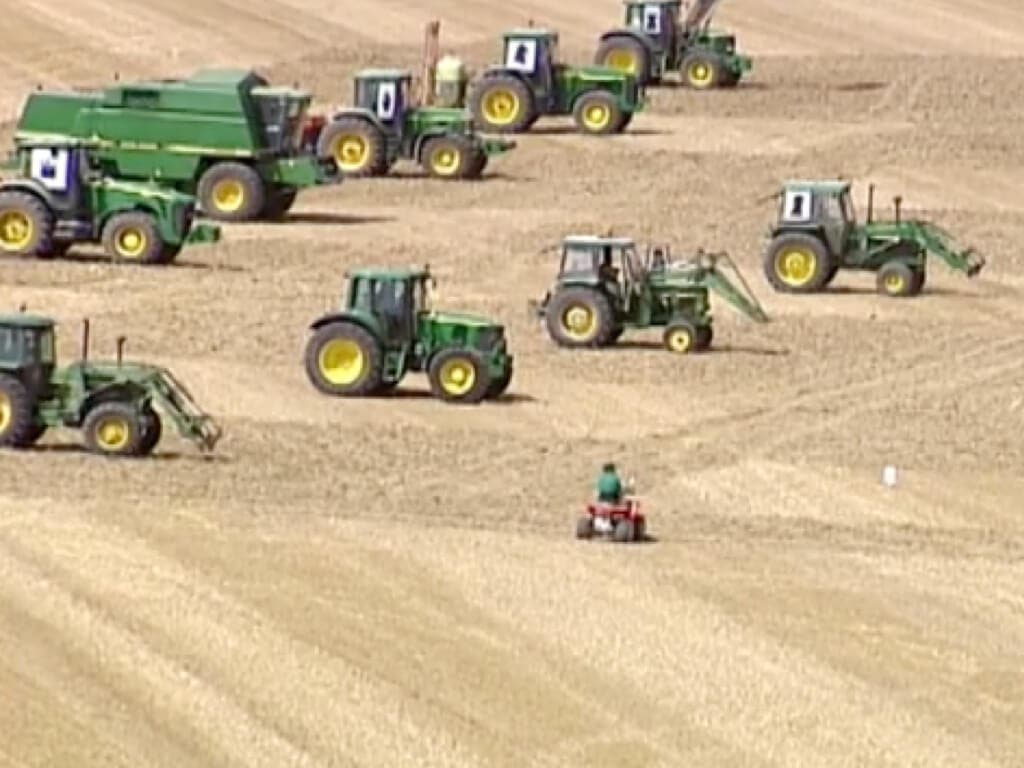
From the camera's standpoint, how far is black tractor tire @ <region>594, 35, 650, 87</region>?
2240 inches

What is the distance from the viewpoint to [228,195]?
4484 cm

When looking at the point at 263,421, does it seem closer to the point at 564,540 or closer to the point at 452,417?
the point at 452,417

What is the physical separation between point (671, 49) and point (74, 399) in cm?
2901

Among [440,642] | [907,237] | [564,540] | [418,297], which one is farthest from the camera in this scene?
[907,237]

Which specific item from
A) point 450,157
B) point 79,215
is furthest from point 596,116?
point 79,215

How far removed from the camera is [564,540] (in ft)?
91.2

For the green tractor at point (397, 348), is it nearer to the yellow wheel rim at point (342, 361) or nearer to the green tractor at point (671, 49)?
the yellow wheel rim at point (342, 361)

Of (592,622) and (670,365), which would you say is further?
(670,365)

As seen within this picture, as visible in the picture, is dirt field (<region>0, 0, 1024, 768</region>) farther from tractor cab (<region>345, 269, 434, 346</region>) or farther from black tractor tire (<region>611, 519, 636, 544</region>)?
tractor cab (<region>345, 269, 434, 346</region>)

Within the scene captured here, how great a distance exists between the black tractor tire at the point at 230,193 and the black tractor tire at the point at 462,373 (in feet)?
38.2

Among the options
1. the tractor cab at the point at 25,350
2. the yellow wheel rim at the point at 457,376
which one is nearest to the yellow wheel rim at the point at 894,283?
the yellow wheel rim at the point at 457,376

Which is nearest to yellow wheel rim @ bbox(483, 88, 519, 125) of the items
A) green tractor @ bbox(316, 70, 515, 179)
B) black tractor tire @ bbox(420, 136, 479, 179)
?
green tractor @ bbox(316, 70, 515, 179)

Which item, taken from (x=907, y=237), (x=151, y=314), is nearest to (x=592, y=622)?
(x=151, y=314)

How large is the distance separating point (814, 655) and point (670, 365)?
448 inches
